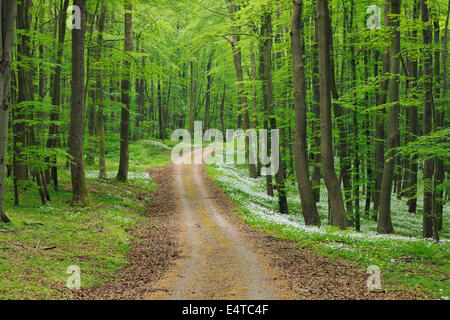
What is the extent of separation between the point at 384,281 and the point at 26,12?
15.4 m

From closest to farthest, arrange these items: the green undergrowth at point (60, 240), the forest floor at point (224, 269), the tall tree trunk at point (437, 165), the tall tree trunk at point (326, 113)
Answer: the green undergrowth at point (60, 240)
the forest floor at point (224, 269)
the tall tree trunk at point (437, 165)
the tall tree trunk at point (326, 113)

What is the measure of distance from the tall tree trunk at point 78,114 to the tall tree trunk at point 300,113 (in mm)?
8633

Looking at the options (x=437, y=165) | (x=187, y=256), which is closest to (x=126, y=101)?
(x=187, y=256)

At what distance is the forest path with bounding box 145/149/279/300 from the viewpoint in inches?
283

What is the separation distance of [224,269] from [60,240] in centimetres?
477

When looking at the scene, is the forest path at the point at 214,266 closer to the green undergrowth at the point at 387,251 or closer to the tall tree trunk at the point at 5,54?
the green undergrowth at the point at 387,251

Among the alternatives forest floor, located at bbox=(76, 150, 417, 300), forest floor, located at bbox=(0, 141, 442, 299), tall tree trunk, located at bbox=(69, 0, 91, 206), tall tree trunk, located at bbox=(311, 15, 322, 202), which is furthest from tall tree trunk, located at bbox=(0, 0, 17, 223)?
tall tree trunk, located at bbox=(311, 15, 322, 202)

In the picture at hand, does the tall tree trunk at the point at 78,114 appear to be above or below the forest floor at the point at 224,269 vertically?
above

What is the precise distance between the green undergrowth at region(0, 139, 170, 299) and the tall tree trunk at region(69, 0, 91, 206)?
2.65 feet

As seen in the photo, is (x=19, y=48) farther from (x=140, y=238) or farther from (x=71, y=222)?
(x=140, y=238)

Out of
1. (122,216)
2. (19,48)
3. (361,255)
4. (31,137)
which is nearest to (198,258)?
(361,255)

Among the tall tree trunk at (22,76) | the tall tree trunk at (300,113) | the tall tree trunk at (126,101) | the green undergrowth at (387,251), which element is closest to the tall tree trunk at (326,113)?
the tall tree trunk at (300,113)

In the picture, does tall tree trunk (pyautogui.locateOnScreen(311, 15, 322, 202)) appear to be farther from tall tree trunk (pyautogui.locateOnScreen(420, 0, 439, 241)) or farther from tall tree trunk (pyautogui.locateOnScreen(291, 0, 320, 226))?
tall tree trunk (pyautogui.locateOnScreen(420, 0, 439, 241))

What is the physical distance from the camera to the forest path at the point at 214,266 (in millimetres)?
7199
